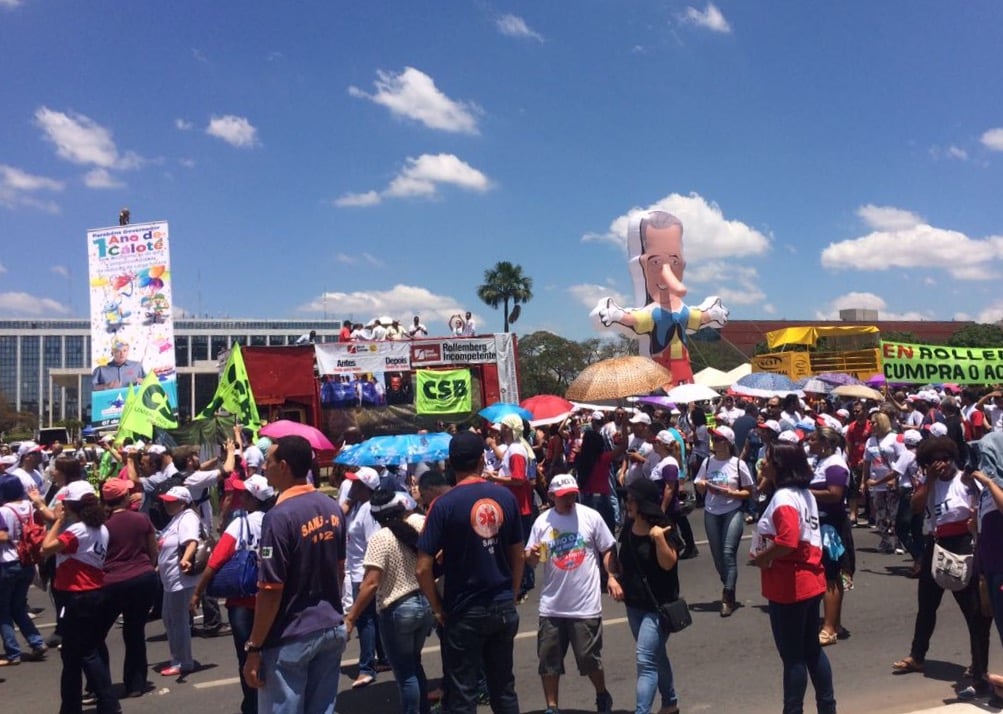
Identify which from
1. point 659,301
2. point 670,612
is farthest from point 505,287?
point 670,612

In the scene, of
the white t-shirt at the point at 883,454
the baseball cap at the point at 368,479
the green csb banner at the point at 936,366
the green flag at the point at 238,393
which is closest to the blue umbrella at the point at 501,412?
the green flag at the point at 238,393

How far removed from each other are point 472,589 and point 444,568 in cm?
22

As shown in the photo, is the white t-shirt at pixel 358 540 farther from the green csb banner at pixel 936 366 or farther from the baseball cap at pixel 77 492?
the green csb banner at pixel 936 366

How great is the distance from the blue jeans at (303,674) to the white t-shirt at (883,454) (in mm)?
8048

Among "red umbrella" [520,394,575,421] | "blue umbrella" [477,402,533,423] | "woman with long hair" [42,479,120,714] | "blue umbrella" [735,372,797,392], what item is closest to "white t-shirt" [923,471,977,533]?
Result: "woman with long hair" [42,479,120,714]

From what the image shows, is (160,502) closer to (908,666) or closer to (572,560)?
(572,560)

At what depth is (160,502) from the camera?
7.08 metres

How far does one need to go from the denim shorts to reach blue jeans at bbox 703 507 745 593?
292 centimetres

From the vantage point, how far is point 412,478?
8547 mm

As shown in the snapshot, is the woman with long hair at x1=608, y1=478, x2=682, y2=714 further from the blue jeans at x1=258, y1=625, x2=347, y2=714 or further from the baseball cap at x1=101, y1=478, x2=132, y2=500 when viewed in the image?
the baseball cap at x1=101, y1=478, x2=132, y2=500

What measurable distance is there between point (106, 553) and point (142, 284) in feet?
55.9

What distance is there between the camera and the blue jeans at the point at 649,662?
180 inches

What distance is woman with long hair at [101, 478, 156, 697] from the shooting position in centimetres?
555

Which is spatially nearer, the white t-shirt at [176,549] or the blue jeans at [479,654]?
the blue jeans at [479,654]
